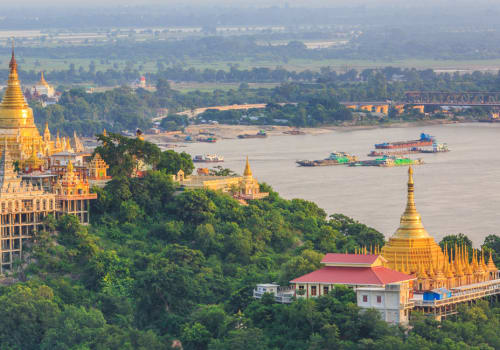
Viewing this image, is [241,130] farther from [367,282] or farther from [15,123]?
[367,282]

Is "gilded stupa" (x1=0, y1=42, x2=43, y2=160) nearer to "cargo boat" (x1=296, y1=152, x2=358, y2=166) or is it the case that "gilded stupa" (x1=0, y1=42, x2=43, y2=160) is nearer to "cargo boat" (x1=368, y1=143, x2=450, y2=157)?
"cargo boat" (x1=296, y1=152, x2=358, y2=166)

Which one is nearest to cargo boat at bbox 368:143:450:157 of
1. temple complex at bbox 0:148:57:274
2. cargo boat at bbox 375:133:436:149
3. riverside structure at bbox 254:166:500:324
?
cargo boat at bbox 375:133:436:149

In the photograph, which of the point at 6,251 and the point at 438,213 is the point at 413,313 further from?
the point at 438,213

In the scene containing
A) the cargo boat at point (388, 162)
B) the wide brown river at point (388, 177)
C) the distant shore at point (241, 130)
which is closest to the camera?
the wide brown river at point (388, 177)

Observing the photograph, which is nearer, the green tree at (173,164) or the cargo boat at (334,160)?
the green tree at (173,164)

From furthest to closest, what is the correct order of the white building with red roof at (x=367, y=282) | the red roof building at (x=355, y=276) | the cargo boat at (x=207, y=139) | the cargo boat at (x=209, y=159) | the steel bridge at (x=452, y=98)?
the steel bridge at (x=452, y=98) < the cargo boat at (x=207, y=139) < the cargo boat at (x=209, y=159) < the red roof building at (x=355, y=276) < the white building with red roof at (x=367, y=282)

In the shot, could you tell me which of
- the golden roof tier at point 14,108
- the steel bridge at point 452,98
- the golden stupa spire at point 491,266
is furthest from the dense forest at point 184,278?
the steel bridge at point 452,98

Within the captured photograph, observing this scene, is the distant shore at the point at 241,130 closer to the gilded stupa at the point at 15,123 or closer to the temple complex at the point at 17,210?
the gilded stupa at the point at 15,123

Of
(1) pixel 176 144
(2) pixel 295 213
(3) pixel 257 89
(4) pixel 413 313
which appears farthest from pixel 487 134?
(4) pixel 413 313
